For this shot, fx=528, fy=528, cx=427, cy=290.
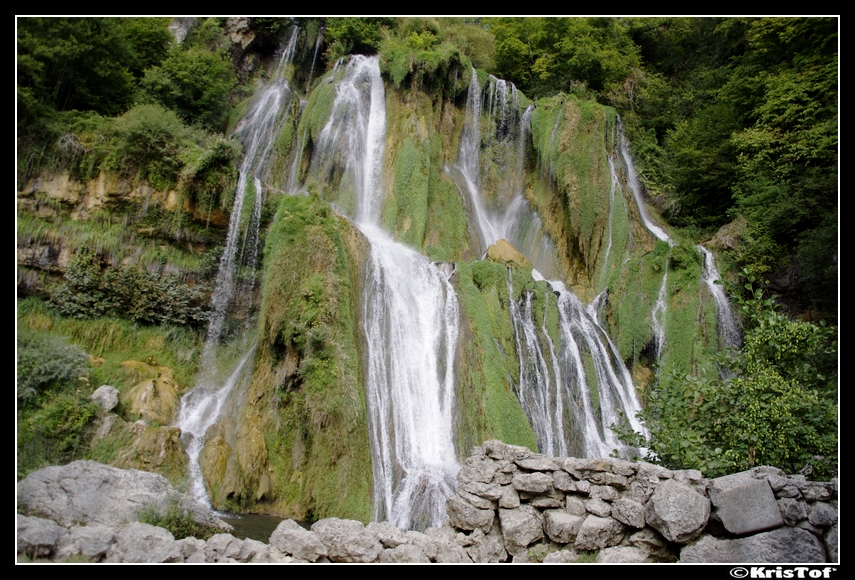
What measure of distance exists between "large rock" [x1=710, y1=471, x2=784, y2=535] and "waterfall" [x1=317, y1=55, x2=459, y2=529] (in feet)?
18.4

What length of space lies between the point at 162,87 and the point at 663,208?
20615 mm

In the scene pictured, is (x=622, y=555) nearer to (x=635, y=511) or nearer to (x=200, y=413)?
(x=635, y=511)

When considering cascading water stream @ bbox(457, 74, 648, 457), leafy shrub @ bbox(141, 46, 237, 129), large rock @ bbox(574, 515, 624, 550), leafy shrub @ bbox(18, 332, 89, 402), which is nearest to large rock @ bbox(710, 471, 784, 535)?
large rock @ bbox(574, 515, 624, 550)

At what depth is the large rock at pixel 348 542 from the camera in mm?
6609

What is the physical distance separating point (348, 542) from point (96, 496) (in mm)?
3486

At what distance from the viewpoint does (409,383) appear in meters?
12.8

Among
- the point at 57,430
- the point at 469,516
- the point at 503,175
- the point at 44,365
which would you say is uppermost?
the point at 503,175

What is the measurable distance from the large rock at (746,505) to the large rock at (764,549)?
0.33 ft

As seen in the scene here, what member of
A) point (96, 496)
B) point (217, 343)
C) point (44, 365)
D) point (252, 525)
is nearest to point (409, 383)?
point (252, 525)

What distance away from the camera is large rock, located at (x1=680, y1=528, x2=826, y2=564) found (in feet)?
18.2

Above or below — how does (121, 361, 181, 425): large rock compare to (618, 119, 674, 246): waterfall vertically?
below

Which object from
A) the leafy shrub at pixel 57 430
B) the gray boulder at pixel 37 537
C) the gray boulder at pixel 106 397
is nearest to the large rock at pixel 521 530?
the gray boulder at pixel 37 537

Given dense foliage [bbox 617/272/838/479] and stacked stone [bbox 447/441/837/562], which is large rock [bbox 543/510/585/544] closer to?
stacked stone [bbox 447/441/837/562]
